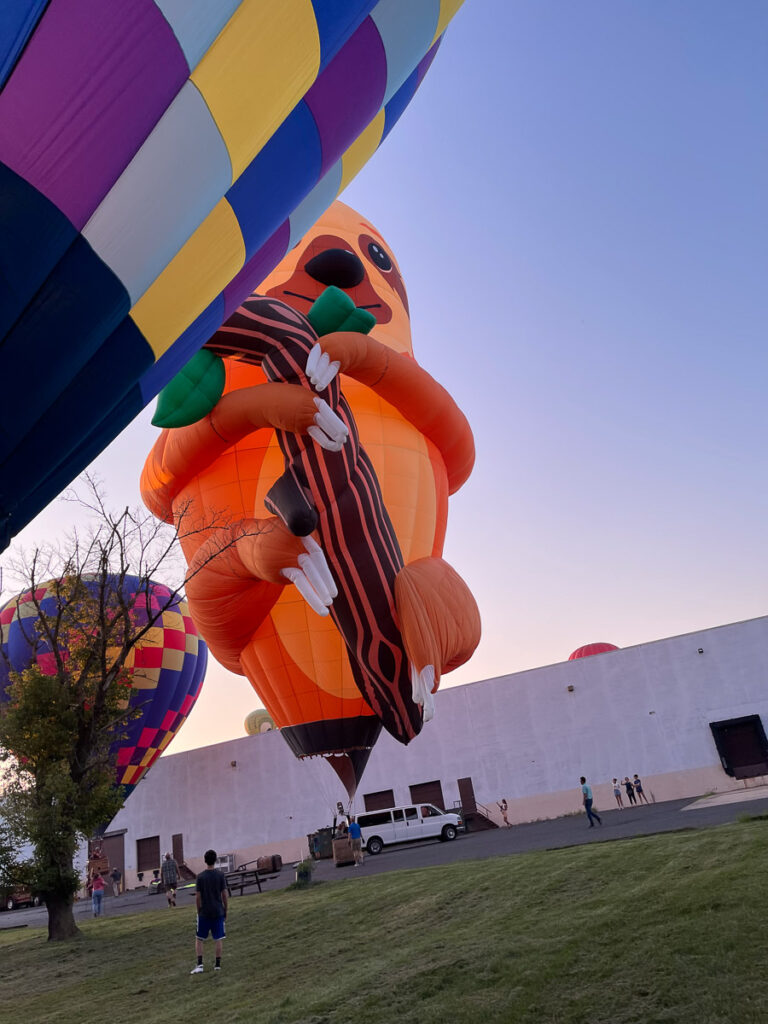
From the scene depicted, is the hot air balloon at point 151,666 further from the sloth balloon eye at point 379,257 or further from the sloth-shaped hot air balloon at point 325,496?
the sloth balloon eye at point 379,257

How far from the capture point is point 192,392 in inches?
435

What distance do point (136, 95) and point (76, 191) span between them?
45 cm

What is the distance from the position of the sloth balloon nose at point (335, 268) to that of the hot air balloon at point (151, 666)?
11.4 meters

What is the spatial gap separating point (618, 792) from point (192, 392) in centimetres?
1829

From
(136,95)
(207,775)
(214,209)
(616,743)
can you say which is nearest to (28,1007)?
(214,209)

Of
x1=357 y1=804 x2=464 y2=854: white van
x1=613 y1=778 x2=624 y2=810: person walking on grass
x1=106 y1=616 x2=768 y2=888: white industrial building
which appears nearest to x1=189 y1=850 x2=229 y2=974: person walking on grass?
x1=357 y1=804 x2=464 y2=854: white van

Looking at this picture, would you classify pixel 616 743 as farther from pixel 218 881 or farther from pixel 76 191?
pixel 76 191

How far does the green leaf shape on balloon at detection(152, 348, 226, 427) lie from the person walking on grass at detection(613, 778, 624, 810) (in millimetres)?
17773

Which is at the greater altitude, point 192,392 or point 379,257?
point 379,257

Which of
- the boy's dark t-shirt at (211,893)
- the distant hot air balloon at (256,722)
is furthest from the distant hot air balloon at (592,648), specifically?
the boy's dark t-shirt at (211,893)

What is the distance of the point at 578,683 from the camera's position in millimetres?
26125

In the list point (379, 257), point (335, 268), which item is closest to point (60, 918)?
point (335, 268)

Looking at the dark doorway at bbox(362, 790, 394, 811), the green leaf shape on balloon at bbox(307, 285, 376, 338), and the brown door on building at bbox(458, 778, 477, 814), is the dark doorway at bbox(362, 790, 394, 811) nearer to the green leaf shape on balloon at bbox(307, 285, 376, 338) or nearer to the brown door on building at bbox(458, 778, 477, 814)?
the brown door on building at bbox(458, 778, 477, 814)

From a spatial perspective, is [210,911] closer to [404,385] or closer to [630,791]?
[404,385]
